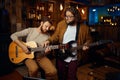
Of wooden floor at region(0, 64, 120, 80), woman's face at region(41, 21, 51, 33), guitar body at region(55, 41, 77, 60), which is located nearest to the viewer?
guitar body at region(55, 41, 77, 60)

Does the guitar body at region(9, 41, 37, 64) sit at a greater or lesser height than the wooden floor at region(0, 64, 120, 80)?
greater

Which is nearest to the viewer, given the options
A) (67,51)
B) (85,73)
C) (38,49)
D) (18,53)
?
(67,51)

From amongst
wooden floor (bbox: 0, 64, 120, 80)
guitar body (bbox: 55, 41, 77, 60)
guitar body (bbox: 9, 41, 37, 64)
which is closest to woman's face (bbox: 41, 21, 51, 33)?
guitar body (bbox: 9, 41, 37, 64)

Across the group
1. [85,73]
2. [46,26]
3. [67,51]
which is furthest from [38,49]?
[85,73]

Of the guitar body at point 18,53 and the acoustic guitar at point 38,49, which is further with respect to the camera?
the guitar body at point 18,53

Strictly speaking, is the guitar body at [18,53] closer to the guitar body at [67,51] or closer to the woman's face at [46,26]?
the woman's face at [46,26]

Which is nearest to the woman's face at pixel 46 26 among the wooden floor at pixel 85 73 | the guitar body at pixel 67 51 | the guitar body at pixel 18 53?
the guitar body at pixel 18 53

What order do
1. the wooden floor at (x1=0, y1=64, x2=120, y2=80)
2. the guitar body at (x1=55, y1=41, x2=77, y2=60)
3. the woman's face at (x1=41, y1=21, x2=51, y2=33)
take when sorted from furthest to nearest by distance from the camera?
1. the wooden floor at (x1=0, y1=64, x2=120, y2=80)
2. the woman's face at (x1=41, y1=21, x2=51, y2=33)
3. the guitar body at (x1=55, y1=41, x2=77, y2=60)

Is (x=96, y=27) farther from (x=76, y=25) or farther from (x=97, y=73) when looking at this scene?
(x=76, y=25)

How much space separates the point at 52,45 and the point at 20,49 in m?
A: 0.63

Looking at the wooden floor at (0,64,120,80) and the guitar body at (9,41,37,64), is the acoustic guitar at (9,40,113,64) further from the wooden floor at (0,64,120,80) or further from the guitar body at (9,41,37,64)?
the wooden floor at (0,64,120,80)

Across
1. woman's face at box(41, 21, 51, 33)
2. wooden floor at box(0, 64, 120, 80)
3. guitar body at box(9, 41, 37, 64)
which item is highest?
woman's face at box(41, 21, 51, 33)

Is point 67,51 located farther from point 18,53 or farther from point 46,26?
point 18,53

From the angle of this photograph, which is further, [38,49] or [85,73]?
[85,73]
